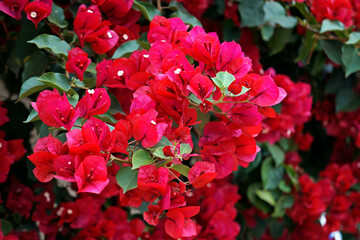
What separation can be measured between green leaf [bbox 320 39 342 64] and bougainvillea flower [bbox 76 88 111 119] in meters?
0.79

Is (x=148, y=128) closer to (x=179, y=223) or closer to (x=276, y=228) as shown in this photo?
(x=179, y=223)

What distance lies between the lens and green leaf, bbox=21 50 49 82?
854 millimetres

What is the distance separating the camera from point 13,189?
3.36ft

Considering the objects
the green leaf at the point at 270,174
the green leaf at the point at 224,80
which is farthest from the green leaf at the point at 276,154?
the green leaf at the point at 224,80

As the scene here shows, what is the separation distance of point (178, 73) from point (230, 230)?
59 centimetres

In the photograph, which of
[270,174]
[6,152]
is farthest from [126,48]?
[270,174]

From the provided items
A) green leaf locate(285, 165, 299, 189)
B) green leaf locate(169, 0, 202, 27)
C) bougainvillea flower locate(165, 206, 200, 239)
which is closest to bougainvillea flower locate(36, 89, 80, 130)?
bougainvillea flower locate(165, 206, 200, 239)

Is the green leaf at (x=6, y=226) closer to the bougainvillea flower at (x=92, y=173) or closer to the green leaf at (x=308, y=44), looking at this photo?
the bougainvillea flower at (x=92, y=173)

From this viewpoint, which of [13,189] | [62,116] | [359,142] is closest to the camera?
[62,116]

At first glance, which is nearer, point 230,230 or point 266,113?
point 266,113

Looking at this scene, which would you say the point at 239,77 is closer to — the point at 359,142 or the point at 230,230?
the point at 230,230

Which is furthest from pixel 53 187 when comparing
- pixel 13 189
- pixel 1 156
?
pixel 1 156

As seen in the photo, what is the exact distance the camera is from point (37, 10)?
2.61 ft

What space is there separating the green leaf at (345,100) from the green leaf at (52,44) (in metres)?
1.03
